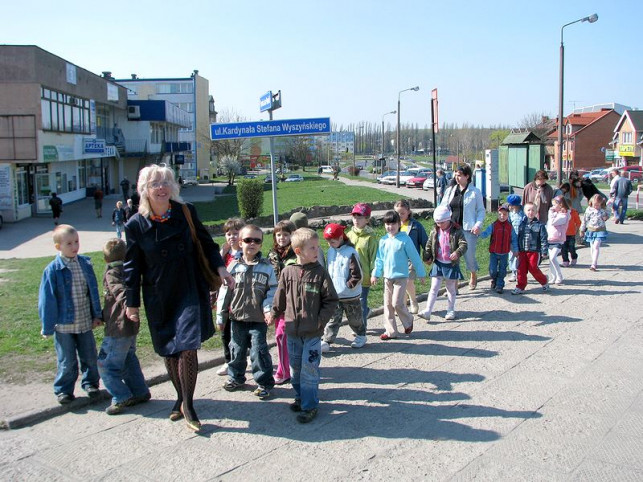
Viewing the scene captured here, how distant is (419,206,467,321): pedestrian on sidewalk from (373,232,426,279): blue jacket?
0.83 m

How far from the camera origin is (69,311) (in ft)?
16.5

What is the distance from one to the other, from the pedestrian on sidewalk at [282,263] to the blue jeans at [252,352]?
0.28 metres

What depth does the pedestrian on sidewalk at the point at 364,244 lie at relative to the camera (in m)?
A: 7.01

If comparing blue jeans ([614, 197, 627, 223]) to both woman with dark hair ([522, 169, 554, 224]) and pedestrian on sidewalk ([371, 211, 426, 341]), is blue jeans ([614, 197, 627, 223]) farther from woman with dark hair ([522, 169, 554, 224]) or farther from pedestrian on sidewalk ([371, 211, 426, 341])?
pedestrian on sidewalk ([371, 211, 426, 341])

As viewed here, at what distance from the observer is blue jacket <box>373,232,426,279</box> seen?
275 inches

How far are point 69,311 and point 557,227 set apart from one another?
830 cm

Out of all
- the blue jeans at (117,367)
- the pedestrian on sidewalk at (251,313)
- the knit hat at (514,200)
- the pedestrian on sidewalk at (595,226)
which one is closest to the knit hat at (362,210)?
the pedestrian on sidewalk at (251,313)

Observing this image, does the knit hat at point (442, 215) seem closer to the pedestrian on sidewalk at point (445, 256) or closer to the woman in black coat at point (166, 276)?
the pedestrian on sidewalk at point (445, 256)

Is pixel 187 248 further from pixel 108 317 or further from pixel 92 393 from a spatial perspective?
pixel 92 393

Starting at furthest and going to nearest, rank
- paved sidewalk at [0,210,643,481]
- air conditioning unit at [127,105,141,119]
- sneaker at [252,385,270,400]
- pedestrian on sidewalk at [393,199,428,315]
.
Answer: air conditioning unit at [127,105,141,119] → pedestrian on sidewalk at [393,199,428,315] → sneaker at [252,385,270,400] → paved sidewalk at [0,210,643,481]

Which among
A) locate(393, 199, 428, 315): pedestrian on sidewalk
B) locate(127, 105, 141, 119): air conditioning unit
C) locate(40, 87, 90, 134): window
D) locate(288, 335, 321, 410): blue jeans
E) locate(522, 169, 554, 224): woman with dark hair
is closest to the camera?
locate(288, 335, 321, 410): blue jeans

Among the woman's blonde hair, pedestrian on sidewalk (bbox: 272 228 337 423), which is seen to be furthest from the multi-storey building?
the woman's blonde hair

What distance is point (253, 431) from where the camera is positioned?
4586 millimetres

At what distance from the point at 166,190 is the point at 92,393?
1932mm
